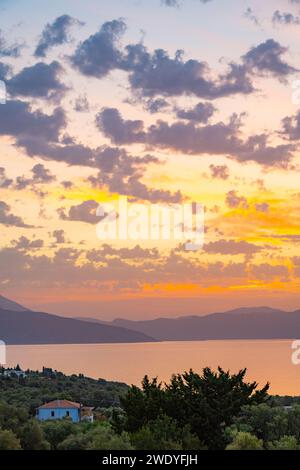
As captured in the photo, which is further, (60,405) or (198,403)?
(60,405)

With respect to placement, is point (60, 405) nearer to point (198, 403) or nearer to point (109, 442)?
point (198, 403)

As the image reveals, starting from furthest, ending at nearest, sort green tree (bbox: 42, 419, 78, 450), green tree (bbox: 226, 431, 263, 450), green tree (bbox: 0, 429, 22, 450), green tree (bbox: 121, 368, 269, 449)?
green tree (bbox: 42, 419, 78, 450) → green tree (bbox: 121, 368, 269, 449) → green tree (bbox: 226, 431, 263, 450) → green tree (bbox: 0, 429, 22, 450)

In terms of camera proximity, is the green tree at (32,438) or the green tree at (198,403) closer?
the green tree at (32,438)

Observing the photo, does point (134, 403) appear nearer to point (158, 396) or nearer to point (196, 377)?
point (158, 396)

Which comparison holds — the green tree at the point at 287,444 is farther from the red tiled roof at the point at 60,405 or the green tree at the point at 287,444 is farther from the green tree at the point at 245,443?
the red tiled roof at the point at 60,405

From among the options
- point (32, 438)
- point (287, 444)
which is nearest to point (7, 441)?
point (32, 438)

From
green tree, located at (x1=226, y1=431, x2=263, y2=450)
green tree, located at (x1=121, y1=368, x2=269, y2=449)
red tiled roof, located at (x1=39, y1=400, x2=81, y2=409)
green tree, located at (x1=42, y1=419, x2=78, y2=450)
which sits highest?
green tree, located at (x1=121, y1=368, x2=269, y2=449)

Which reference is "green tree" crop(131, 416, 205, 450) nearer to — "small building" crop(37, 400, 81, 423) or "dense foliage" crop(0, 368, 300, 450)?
"dense foliage" crop(0, 368, 300, 450)

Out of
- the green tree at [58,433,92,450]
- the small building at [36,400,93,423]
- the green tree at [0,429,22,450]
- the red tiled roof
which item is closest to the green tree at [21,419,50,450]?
the green tree at [58,433,92,450]

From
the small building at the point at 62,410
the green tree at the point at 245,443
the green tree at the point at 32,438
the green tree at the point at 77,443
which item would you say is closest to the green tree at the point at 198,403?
the green tree at the point at 77,443

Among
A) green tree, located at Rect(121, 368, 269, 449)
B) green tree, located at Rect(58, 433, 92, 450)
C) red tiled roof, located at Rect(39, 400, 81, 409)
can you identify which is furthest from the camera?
red tiled roof, located at Rect(39, 400, 81, 409)

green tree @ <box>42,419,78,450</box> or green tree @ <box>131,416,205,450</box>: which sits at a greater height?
green tree @ <box>131,416,205,450</box>
